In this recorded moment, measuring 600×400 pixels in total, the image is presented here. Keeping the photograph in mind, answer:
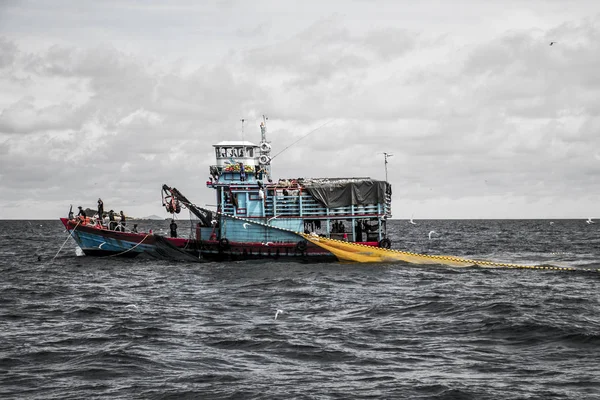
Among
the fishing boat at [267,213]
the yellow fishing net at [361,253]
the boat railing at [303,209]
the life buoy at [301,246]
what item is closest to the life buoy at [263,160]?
the fishing boat at [267,213]

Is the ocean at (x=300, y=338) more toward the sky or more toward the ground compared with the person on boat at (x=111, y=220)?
more toward the ground

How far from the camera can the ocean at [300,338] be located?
14.4m

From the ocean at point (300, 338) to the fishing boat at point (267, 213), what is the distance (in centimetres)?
550

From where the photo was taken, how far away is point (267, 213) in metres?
40.8

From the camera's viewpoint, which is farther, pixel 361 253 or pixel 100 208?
pixel 100 208

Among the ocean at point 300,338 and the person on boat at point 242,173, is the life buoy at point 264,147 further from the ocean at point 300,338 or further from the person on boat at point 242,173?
the ocean at point 300,338

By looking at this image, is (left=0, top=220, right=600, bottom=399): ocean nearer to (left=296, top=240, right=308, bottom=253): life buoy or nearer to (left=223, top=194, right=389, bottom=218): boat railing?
(left=296, top=240, right=308, bottom=253): life buoy

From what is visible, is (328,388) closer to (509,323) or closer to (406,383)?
(406,383)

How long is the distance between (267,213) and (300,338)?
22303 millimetres

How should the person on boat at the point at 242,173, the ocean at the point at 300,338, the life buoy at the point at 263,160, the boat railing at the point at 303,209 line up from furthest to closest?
the life buoy at the point at 263,160 < the person on boat at the point at 242,173 < the boat railing at the point at 303,209 < the ocean at the point at 300,338

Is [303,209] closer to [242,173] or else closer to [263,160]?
[242,173]

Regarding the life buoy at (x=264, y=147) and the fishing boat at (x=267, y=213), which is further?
the life buoy at (x=264, y=147)

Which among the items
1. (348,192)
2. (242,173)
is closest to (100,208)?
(242,173)

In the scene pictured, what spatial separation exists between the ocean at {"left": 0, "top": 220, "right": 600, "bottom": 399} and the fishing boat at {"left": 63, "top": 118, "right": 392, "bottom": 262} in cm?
550
